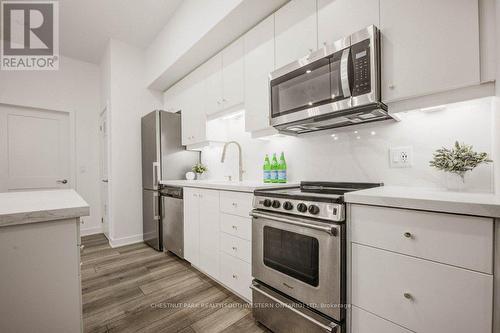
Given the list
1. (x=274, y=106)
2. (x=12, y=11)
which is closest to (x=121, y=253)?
(x=274, y=106)

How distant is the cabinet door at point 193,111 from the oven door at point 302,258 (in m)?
1.63

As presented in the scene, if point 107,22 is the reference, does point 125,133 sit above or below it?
below

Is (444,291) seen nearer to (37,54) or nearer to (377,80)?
(377,80)

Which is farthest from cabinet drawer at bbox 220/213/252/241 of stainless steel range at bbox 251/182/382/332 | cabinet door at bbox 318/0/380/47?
cabinet door at bbox 318/0/380/47

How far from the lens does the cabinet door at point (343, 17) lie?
4.46ft

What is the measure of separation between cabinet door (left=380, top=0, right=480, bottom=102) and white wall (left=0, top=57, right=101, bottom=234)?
4525mm

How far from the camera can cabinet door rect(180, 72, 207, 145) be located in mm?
2820

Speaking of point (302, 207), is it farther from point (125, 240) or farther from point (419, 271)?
point (125, 240)

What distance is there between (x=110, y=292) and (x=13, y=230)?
156 centimetres

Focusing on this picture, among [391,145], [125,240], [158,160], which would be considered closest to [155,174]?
[158,160]

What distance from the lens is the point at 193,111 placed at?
9.74ft

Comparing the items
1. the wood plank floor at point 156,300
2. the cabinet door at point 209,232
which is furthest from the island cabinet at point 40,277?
the cabinet door at point 209,232

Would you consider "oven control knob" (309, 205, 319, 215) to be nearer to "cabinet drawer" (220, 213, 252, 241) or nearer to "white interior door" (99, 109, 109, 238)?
"cabinet drawer" (220, 213, 252, 241)

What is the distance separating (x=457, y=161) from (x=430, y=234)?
0.55m
